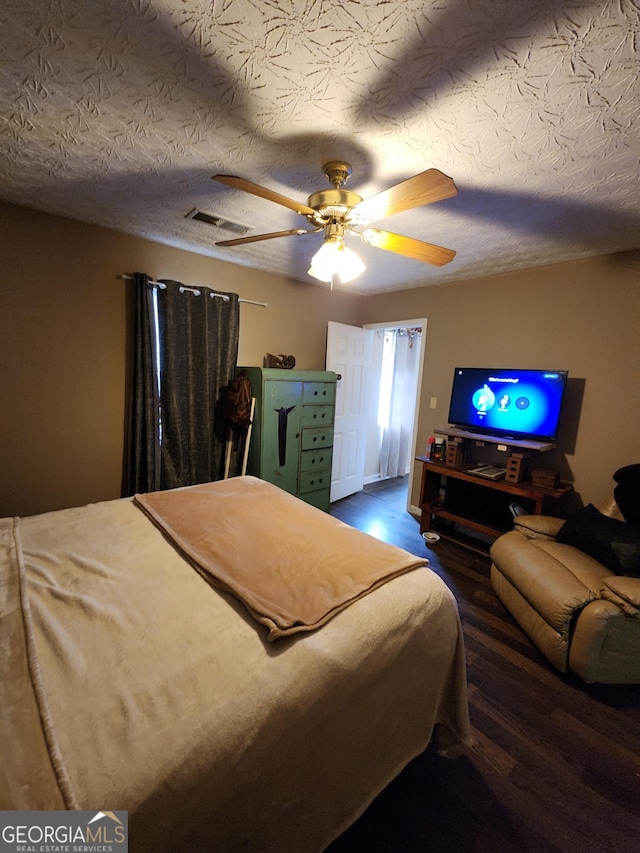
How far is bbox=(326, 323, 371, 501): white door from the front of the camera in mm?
3753

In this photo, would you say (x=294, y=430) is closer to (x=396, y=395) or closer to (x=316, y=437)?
(x=316, y=437)

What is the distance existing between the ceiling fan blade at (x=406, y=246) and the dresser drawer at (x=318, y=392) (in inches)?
64.5

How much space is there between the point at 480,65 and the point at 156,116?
114cm

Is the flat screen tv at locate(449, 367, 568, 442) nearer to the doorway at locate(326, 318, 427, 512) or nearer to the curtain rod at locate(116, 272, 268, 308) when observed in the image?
the doorway at locate(326, 318, 427, 512)

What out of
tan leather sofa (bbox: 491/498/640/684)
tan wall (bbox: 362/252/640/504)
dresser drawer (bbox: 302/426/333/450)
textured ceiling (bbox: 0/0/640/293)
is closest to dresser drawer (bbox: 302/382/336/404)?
dresser drawer (bbox: 302/426/333/450)

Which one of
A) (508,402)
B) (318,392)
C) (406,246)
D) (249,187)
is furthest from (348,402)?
(249,187)

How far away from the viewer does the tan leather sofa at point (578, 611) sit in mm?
1613

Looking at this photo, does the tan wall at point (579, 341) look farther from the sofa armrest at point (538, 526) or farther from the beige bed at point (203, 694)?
the beige bed at point (203, 694)

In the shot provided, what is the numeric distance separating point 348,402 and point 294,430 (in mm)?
1023

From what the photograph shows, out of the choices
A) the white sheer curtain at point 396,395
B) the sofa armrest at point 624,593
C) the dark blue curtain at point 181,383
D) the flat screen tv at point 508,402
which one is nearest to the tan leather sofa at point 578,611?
the sofa armrest at point 624,593

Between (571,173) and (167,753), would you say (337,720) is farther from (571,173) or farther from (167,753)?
(571,173)

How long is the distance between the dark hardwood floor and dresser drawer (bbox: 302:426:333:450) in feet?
6.57

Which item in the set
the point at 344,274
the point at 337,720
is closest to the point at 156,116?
the point at 344,274

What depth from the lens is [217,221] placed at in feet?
7.22
